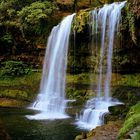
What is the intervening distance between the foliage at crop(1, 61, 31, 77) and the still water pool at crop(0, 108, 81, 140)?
207 inches

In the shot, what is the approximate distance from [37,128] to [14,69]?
821 cm

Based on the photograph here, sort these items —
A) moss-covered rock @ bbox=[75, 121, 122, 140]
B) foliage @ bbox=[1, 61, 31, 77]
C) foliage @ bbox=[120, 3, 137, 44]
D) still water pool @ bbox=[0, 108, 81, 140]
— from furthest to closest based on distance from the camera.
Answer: foliage @ bbox=[1, 61, 31, 77] < foliage @ bbox=[120, 3, 137, 44] < still water pool @ bbox=[0, 108, 81, 140] < moss-covered rock @ bbox=[75, 121, 122, 140]

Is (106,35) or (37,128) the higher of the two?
(106,35)

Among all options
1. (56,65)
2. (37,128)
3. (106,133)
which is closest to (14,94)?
(56,65)

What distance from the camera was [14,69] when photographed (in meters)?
21.9

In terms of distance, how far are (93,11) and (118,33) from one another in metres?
1.90

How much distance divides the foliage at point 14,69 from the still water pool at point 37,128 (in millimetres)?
5255

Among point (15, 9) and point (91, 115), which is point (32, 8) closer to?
point (15, 9)

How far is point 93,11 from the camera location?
19.2 m

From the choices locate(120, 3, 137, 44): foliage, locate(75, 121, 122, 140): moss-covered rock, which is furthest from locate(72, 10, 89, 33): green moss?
locate(75, 121, 122, 140): moss-covered rock

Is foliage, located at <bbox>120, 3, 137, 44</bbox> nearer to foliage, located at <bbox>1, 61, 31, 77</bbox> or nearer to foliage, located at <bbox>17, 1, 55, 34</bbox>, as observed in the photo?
foliage, located at <bbox>17, 1, 55, 34</bbox>

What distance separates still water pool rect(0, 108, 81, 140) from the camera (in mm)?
13078

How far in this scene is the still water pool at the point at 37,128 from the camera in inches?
515

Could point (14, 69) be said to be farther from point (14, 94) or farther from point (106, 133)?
point (106, 133)
